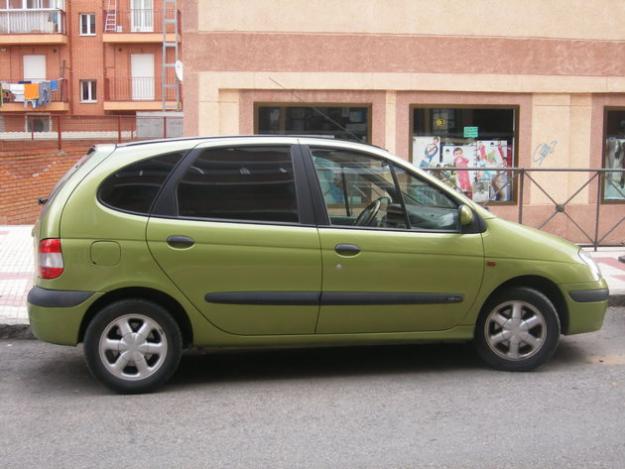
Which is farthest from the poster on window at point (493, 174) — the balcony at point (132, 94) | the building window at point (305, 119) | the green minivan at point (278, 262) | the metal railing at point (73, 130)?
the balcony at point (132, 94)

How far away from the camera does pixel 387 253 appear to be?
18.4 ft

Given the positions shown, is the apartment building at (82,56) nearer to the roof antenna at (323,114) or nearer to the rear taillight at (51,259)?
the roof antenna at (323,114)

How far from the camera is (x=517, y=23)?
12500 millimetres

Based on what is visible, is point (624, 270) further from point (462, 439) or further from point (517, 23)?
point (462, 439)

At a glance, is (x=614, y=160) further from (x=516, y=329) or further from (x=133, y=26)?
(x=133, y=26)

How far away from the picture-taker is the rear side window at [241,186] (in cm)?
548

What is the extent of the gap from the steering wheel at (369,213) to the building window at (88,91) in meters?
36.7

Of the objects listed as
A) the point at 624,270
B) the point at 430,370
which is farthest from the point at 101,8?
the point at 430,370

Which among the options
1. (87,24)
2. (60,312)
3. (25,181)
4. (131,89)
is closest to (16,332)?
(60,312)

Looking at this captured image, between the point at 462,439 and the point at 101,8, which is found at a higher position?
the point at 101,8

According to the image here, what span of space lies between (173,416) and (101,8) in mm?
37484

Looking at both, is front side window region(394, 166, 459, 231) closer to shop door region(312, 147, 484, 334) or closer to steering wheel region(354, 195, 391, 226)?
shop door region(312, 147, 484, 334)

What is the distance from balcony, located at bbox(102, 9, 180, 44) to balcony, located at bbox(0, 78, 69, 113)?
3.60m

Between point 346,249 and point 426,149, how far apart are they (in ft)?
24.3
